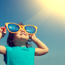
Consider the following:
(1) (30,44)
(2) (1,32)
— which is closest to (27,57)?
(1) (30,44)

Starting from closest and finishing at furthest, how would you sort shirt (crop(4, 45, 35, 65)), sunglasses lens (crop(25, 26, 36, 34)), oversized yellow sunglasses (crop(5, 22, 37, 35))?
shirt (crop(4, 45, 35, 65)), oversized yellow sunglasses (crop(5, 22, 37, 35)), sunglasses lens (crop(25, 26, 36, 34))

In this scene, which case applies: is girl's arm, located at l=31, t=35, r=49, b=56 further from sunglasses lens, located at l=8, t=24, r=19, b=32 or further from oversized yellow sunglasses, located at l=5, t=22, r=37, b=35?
sunglasses lens, located at l=8, t=24, r=19, b=32

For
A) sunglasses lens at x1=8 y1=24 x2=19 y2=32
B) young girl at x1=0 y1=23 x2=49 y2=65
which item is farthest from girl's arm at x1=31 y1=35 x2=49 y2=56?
sunglasses lens at x1=8 y1=24 x2=19 y2=32

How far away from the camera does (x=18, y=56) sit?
2.69m

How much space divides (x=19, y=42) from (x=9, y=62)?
0.55m

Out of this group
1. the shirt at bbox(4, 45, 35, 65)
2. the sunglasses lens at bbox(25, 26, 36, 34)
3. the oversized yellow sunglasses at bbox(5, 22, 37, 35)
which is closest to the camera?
the shirt at bbox(4, 45, 35, 65)

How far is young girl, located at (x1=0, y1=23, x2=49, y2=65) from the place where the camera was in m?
2.67

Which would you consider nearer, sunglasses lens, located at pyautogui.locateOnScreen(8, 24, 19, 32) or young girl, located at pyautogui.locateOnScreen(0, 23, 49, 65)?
young girl, located at pyautogui.locateOnScreen(0, 23, 49, 65)

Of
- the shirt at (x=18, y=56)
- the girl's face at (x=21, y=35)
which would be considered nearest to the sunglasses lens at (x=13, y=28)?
the girl's face at (x=21, y=35)

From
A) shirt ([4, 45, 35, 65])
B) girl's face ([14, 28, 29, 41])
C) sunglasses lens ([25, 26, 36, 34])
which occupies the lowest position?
shirt ([4, 45, 35, 65])

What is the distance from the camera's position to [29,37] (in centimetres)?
300

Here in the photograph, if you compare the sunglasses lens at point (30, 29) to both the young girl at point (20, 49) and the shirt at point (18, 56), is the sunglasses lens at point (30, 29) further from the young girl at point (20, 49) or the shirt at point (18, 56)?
the shirt at point (18, 56)

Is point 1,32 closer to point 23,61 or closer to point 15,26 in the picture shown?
point 15,26

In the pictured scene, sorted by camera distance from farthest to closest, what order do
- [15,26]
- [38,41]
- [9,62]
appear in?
[38,41] < [15,26] < [9,62]
